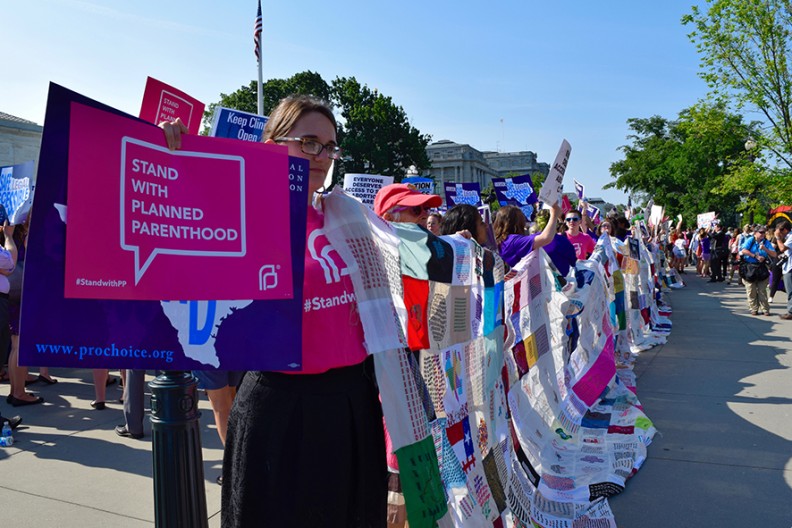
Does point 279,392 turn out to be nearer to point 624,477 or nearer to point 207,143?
point 207,143

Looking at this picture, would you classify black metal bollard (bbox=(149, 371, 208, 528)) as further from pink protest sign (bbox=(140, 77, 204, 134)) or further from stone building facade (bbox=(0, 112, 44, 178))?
stone building facade (bbox=(0, 112, 44, 178))

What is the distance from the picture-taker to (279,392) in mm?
1849

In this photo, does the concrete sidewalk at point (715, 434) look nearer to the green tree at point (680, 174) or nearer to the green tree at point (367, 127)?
the green tree at point (680, 174)

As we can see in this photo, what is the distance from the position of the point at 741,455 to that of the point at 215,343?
4.40 m

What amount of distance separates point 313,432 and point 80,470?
3.53 m

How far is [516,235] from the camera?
524 cm

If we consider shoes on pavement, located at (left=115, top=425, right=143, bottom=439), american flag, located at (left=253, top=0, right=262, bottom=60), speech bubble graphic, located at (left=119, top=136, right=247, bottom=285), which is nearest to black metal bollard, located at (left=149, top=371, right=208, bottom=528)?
speech bubble graphic, located at (left=119, top=136, right=247, bottom=285)

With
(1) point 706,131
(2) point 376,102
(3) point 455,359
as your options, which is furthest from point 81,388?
(2) point 376,102

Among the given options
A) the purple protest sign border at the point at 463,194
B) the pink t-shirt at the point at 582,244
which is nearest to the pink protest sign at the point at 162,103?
the pink t-shirt at the point at 582,244

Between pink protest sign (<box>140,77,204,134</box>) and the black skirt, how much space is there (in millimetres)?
2385

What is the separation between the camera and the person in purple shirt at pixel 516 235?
4.73m

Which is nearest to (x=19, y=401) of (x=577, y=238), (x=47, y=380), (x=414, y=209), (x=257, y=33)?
(x=47, y=380)

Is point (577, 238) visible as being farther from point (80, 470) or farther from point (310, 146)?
point (310, 146)

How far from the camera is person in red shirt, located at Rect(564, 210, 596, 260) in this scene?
8234 millimetres
